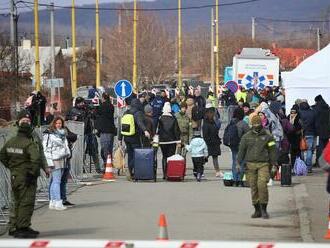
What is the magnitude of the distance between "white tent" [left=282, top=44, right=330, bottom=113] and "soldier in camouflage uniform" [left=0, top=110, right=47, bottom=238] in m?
13.6

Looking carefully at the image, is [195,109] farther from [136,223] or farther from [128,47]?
[128,47]

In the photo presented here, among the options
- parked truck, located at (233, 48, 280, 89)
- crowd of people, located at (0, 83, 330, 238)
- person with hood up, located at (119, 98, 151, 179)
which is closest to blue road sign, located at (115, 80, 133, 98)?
crowd of people, located at (0, 83, 330, 238)

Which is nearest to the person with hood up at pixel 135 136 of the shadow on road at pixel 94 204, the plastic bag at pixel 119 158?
the plastic bag at pixel 119 158

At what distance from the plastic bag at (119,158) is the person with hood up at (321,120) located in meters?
4.90

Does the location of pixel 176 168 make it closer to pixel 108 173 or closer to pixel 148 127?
pixel 148 127

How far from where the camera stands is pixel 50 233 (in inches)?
507

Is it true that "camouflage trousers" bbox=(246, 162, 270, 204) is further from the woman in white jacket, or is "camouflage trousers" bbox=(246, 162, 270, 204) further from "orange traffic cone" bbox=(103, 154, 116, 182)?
"orange traffic cone" bbox=(103, 154, 116, 182)

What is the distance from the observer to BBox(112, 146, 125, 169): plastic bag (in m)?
21.8

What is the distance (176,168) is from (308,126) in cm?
412

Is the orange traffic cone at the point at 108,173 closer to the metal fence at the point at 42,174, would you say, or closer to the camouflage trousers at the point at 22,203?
the metal fence at the point at 42,174

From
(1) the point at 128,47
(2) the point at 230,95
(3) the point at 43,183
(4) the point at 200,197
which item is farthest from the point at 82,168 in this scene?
(1) the point at 128,47

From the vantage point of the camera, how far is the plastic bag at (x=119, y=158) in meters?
21.8

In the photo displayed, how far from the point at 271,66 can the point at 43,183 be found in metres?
32.5

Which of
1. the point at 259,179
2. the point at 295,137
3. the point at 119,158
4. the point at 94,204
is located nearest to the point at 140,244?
the point at 259,179
